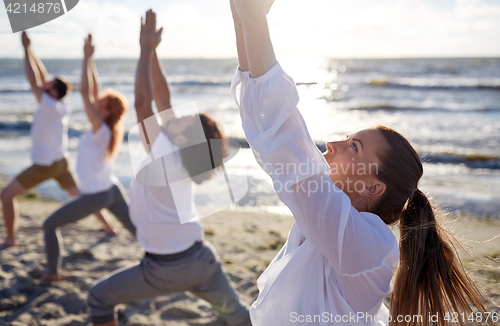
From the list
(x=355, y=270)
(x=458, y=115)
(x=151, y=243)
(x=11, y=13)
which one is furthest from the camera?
(x=458, y=115)

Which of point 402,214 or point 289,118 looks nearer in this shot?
point 289,118

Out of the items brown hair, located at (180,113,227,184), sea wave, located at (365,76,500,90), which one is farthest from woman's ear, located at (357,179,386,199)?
sea wave, located at (365,76,500,90)

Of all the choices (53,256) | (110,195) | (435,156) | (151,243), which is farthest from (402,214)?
(435,156)

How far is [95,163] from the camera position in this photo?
397cm

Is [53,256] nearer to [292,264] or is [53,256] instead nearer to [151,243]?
[151,243]

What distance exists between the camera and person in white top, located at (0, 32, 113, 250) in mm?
4477

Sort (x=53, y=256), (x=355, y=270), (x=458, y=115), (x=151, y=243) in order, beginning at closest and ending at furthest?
1. (x=355, y=270)
2. (x=151, y=243)
3. (x=53, y=256)
4. (x=458, y=115)

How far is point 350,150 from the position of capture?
1.40m

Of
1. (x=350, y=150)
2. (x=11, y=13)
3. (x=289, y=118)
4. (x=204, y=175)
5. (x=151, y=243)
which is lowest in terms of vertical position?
(x=151, y=243)

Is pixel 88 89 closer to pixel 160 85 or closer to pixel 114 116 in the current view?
pixel 114 116

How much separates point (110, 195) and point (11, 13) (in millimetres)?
2461

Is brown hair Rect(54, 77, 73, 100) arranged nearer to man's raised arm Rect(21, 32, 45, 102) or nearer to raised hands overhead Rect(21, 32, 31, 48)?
man's raised arm Rect(21, 32, 45, 102)

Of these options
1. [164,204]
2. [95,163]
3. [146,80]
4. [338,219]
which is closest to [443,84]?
[95,163]

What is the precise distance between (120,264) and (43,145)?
1.74m
